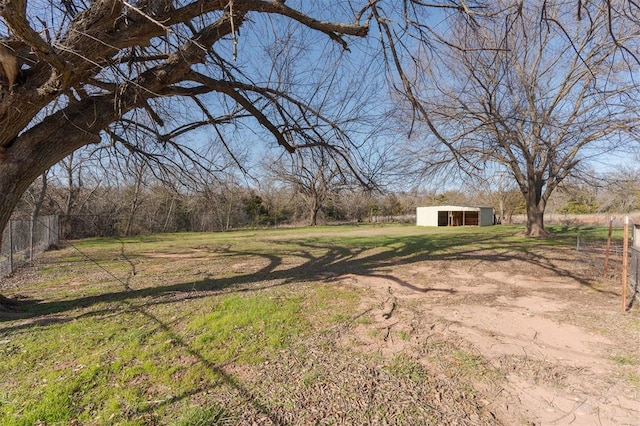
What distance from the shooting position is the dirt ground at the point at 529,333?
252cm

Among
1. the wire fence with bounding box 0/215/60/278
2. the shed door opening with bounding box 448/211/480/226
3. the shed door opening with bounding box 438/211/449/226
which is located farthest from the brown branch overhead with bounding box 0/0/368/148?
the shed door opening with bounding box 448/211/480/226

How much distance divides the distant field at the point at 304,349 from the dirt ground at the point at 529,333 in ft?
0.08

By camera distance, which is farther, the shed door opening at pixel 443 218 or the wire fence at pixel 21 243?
the shed door opening at pixel 443 218

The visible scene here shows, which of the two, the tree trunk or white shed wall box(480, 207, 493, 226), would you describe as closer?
the tree trunk

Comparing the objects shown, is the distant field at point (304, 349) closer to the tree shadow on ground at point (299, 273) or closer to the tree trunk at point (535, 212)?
the tree shadow on ground at point (299, 273)

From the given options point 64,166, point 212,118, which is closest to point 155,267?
point 212,118

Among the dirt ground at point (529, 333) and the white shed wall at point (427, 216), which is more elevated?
the white shed wall at point (427, 216)

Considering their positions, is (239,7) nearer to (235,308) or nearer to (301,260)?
(235,308)

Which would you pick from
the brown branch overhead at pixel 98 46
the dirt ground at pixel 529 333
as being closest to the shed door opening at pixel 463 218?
the dirt ground at pixel 529 333

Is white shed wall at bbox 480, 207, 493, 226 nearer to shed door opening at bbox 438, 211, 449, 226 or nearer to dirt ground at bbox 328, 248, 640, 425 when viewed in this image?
shed door opening at bbox 438, 211, 449, 226

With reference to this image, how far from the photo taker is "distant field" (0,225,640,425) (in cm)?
245

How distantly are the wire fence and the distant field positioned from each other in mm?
2412

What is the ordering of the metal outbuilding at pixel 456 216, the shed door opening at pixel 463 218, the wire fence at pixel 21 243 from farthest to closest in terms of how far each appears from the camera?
the shed door opening at pixel 463 218
the metal outbuilding at pixel 456 216
the wire fence at pixel 21 243

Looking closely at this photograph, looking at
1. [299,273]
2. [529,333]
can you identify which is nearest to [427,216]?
[299,273]
